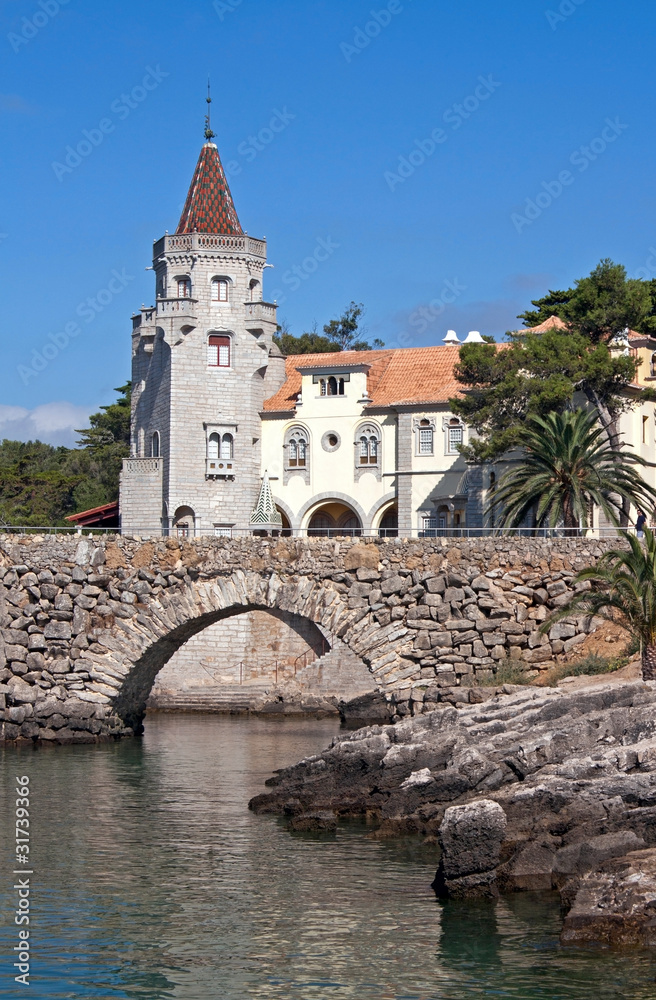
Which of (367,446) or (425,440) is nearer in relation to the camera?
(425,440)

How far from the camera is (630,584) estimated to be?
3134 centimetres

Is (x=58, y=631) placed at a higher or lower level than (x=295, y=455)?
lower

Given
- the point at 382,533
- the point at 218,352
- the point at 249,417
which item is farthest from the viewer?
the point at 249,417

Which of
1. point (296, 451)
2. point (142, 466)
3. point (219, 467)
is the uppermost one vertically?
point (296, 451)

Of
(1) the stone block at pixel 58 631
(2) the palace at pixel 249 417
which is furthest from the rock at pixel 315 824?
(2) the palace at pixel 249 417

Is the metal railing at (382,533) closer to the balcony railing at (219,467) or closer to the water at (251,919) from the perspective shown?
the balcony railing at (219,467)

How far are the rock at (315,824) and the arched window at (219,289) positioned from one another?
42.6m

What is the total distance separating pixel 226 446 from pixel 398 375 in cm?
865

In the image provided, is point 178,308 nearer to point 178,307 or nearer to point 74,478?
point 178,307

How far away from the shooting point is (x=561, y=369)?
55.3m

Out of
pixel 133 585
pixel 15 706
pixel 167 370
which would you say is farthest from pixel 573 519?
pixel 167 370

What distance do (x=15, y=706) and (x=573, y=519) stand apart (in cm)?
1738

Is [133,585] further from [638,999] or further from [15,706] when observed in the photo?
[638,999]

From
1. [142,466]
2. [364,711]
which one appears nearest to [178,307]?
[142,466]
